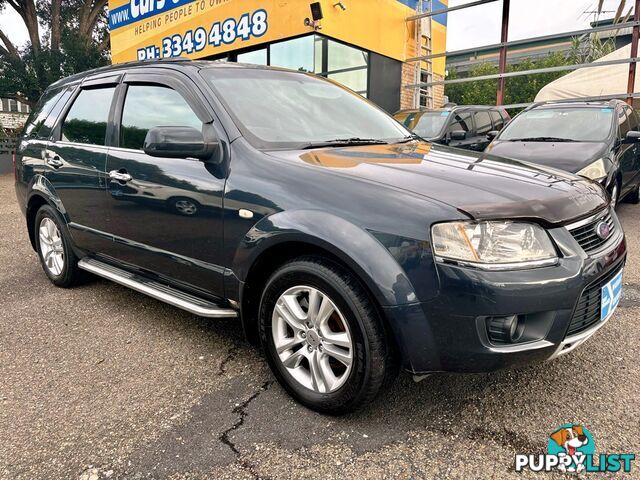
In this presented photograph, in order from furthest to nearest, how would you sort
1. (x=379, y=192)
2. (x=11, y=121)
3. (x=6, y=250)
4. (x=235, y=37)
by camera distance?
(x=11, y=121) < (x=235, y=37) < (x=6, y=250) < (x=379, y=192)

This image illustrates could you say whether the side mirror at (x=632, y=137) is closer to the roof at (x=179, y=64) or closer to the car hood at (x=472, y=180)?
the car hood at (x=472, y=180)

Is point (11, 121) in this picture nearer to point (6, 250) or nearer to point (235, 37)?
point (235, 37)

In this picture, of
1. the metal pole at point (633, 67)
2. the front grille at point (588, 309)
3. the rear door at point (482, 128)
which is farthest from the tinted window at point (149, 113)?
the metal pole at point (633, 67)

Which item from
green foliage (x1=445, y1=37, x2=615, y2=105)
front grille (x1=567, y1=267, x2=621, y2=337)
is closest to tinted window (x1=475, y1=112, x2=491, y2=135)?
front grille (x1=567, y1=267, x2=621, y2=337)

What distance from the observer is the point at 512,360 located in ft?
6.57

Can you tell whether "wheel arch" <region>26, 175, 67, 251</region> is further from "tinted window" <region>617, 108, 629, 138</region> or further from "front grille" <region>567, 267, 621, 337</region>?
"tinted window" <region>617, 108, 629, 138</region>

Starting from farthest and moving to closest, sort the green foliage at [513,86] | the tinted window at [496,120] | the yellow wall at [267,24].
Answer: the green foliage at [513,86]
the yellow wall at [267,24]
the tinted window at [496,120]

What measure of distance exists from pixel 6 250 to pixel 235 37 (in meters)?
8.60

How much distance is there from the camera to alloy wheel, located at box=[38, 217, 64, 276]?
4.14 metres

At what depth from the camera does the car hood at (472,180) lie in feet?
6.72

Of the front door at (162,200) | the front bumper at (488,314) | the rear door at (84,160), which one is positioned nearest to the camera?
the front bumper at (488,314)

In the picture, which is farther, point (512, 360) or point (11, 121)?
point (11, 121)

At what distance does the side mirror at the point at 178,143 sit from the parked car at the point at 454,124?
6149mm

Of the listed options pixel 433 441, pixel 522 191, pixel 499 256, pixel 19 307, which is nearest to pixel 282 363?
pixel 433 441
